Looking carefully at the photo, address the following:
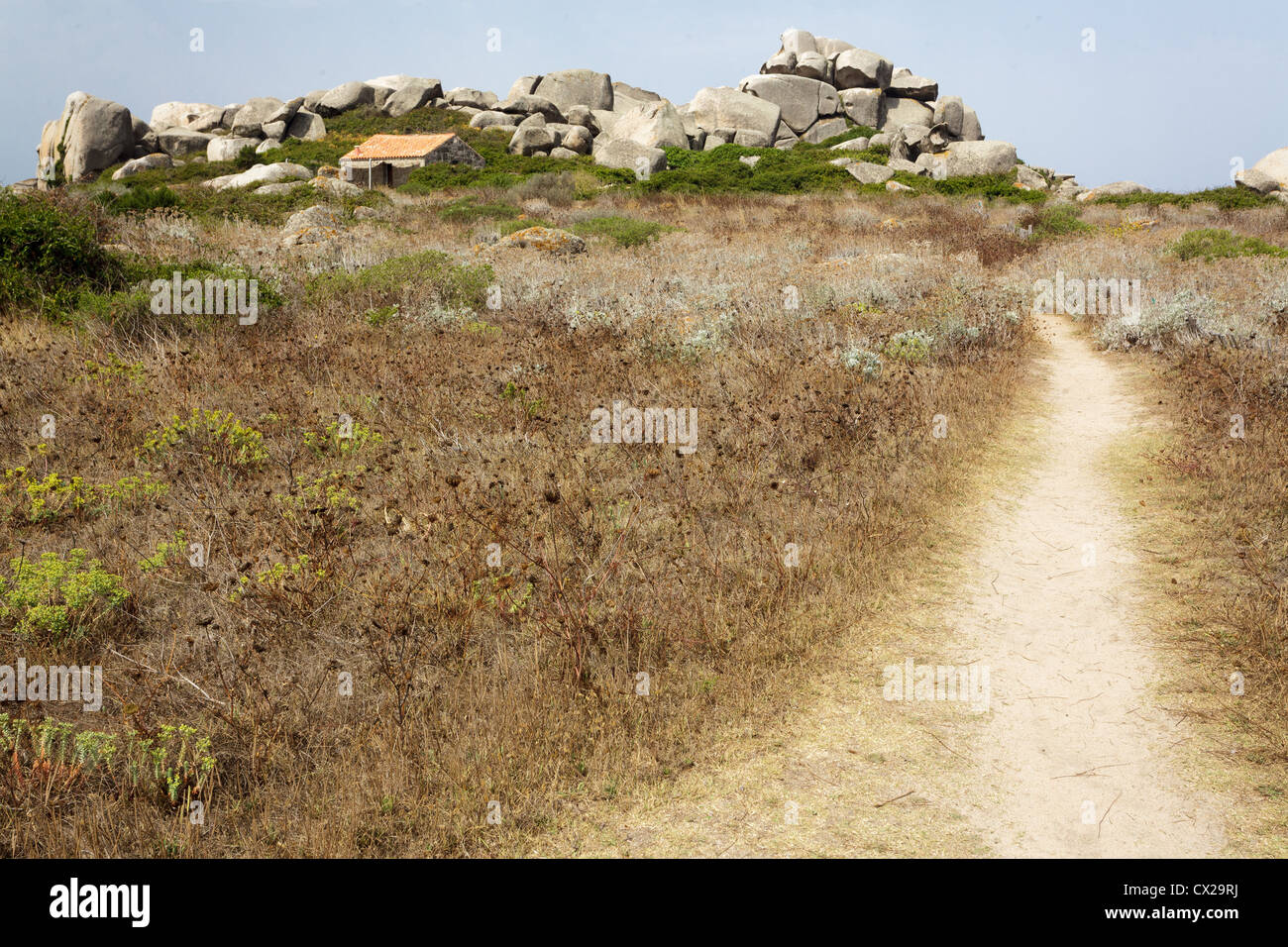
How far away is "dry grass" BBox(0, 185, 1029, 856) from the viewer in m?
3.82

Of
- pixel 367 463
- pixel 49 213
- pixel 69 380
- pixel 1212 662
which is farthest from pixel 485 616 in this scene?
pixel 49 213

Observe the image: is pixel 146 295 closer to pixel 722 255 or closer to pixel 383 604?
pixel 383 604

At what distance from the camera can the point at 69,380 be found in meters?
8.95

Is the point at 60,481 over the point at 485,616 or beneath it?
over

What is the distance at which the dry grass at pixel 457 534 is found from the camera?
3.82 meters

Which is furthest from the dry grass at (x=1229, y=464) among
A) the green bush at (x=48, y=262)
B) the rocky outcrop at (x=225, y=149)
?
the rocky outcrop at (x=225, y=149)

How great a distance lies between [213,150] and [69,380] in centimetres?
5133

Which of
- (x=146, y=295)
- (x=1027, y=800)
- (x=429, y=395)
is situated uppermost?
(x=146, y=295)

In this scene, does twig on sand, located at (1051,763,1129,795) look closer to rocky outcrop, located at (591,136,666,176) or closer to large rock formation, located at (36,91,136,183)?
rocky outcrop, located at (591,136,666,176)

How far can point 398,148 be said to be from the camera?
43406mm

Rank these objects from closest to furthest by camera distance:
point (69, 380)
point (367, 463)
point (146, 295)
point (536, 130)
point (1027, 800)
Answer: point (1027, 800) → point (367, 463) → point (69, 380) → point (146, 295) → point (536, 130)

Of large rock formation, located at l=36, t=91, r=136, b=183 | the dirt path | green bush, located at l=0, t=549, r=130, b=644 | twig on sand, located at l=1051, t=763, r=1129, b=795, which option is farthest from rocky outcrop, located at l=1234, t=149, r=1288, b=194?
large rock formation, located at l=36, t=91, r=136, b=183

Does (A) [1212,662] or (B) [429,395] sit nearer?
(A) [1212,662]

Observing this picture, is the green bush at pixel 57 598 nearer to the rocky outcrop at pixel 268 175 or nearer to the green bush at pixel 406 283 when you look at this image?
the green bush at pixel 406 283
